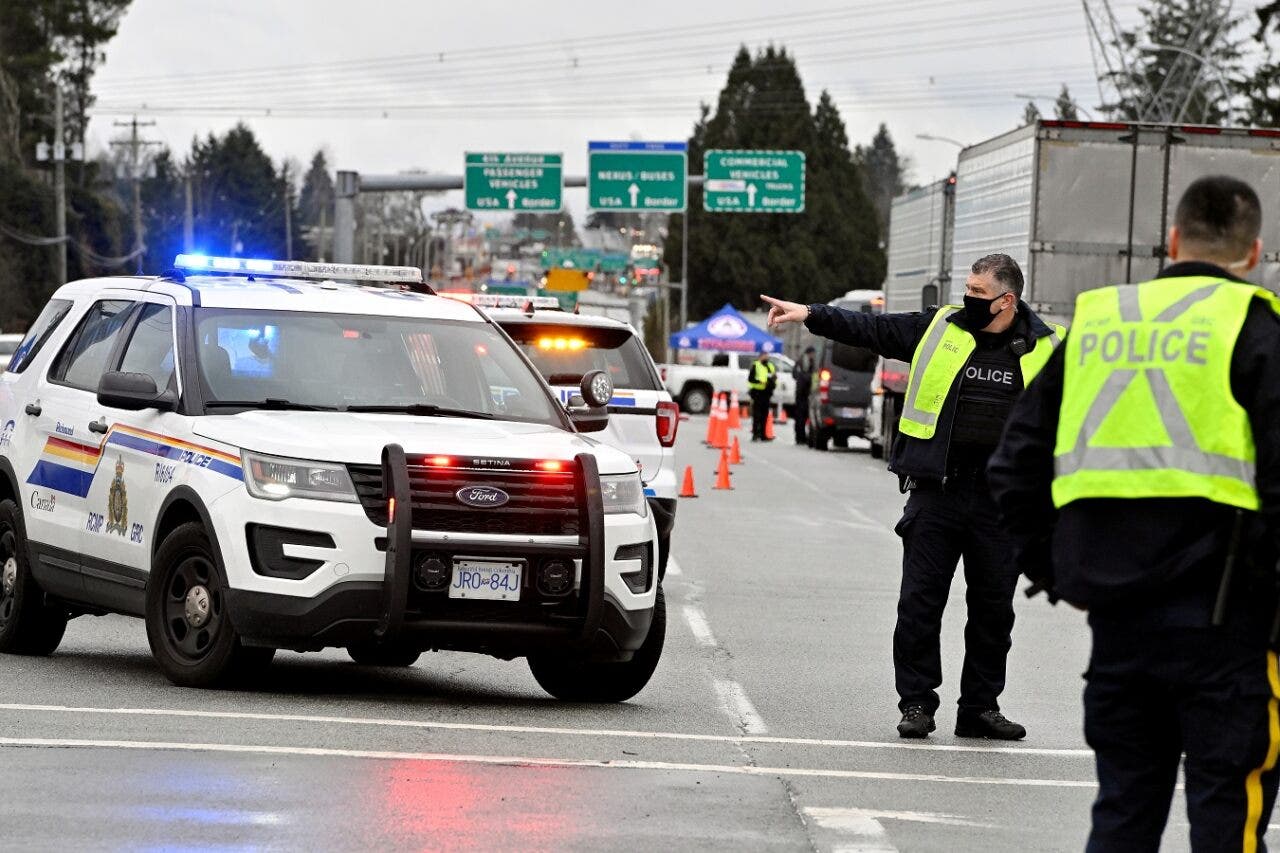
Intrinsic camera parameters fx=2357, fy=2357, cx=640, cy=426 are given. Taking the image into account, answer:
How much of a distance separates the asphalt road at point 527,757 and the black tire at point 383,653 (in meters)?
0.09

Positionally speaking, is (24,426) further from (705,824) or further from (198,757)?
(705,824)

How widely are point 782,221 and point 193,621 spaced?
9750 cm

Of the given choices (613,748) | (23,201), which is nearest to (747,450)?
(613,748)

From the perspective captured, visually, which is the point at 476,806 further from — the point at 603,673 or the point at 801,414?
the point at 801,414

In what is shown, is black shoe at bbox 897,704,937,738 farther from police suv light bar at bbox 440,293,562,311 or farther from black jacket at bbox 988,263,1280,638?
police suv light bar at bbox 440,293,562,311

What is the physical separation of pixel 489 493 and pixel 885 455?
→ 2742 centimetres

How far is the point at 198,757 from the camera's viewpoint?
7.91m

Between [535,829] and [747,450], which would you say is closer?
[535,829]

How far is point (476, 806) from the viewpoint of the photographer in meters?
7.20

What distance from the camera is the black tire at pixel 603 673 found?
9.84 metres

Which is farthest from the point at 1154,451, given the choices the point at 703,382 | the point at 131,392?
the point at 703,382

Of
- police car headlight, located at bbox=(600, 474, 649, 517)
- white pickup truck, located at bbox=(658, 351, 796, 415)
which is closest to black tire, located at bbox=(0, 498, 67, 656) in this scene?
police car headlight, located at bbox=(600, 474, 649, 517)

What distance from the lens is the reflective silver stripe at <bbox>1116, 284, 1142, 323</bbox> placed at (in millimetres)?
5129

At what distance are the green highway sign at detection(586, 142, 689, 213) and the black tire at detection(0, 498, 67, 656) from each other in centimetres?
3912
